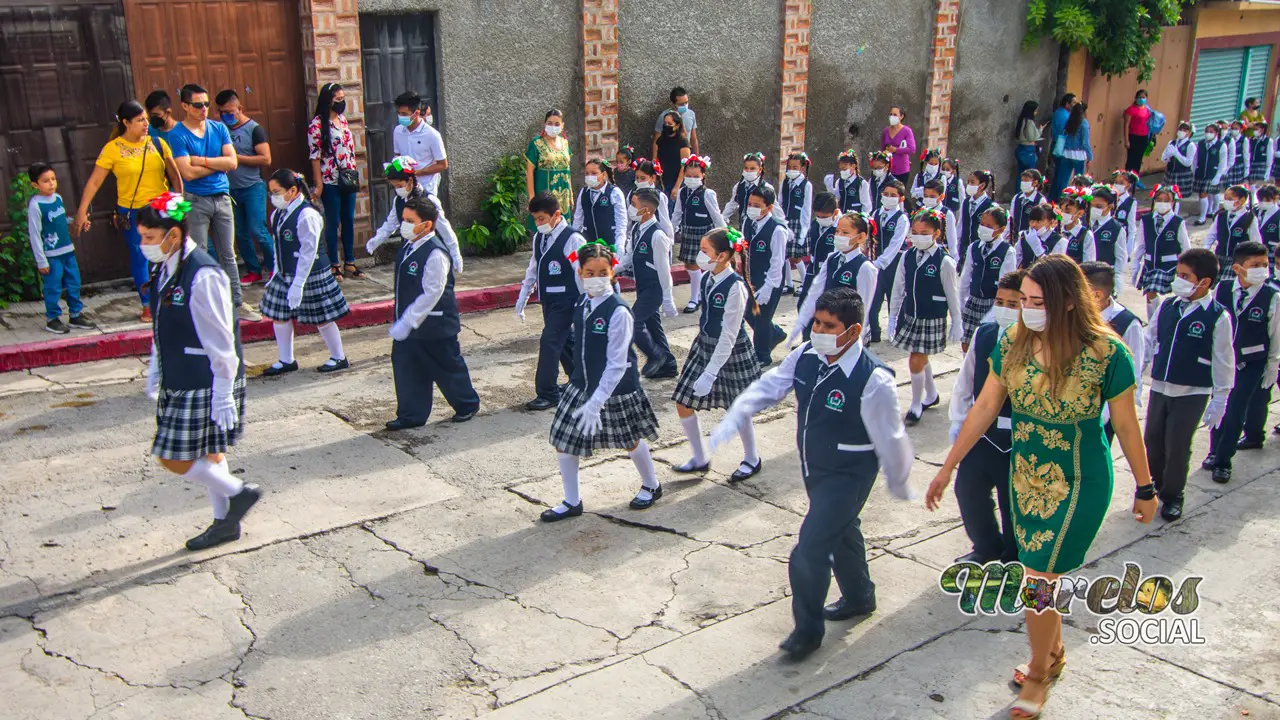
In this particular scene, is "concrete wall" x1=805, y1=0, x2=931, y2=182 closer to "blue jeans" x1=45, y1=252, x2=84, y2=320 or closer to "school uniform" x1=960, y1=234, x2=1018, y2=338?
"school uniform" x1=960, y1=234, x2=1018, y2=338

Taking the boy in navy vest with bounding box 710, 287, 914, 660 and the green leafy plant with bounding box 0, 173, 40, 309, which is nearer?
the boy in navy vest with bounding box 710, 287, 914, 660

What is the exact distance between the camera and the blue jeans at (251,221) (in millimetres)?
11406

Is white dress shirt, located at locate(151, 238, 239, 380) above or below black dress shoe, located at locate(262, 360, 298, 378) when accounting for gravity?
above

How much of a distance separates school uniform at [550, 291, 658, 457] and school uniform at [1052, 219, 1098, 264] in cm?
518

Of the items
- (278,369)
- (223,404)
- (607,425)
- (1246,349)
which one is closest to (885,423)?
(607,425)

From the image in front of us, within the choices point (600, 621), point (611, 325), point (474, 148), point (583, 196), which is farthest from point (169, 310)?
point (474, 148)

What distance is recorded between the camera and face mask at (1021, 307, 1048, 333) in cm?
469

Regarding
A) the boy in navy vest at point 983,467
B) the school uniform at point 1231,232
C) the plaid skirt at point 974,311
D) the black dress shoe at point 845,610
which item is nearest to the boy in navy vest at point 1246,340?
the plaid skirt at point 974,311

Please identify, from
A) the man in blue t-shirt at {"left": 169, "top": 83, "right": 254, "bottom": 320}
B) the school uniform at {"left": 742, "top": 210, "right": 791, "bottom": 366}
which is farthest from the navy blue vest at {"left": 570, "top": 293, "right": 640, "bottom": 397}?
the man in blue t-shirt at {"left": 169, "top": 83, "right": 254, "bottom": 320}

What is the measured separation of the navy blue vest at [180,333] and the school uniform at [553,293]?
2936 mm

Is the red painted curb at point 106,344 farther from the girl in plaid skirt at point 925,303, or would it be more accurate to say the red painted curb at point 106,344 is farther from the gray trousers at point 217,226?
the girl in plaid skirt at point 925,303

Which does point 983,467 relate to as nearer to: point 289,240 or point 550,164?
point 289,240

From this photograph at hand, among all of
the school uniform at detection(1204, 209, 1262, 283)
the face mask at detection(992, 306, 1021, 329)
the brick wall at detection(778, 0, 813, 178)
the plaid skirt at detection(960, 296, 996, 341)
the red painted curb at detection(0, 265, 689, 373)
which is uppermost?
the brick wall at detection(778, 0, 813, 178)

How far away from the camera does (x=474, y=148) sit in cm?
1324
